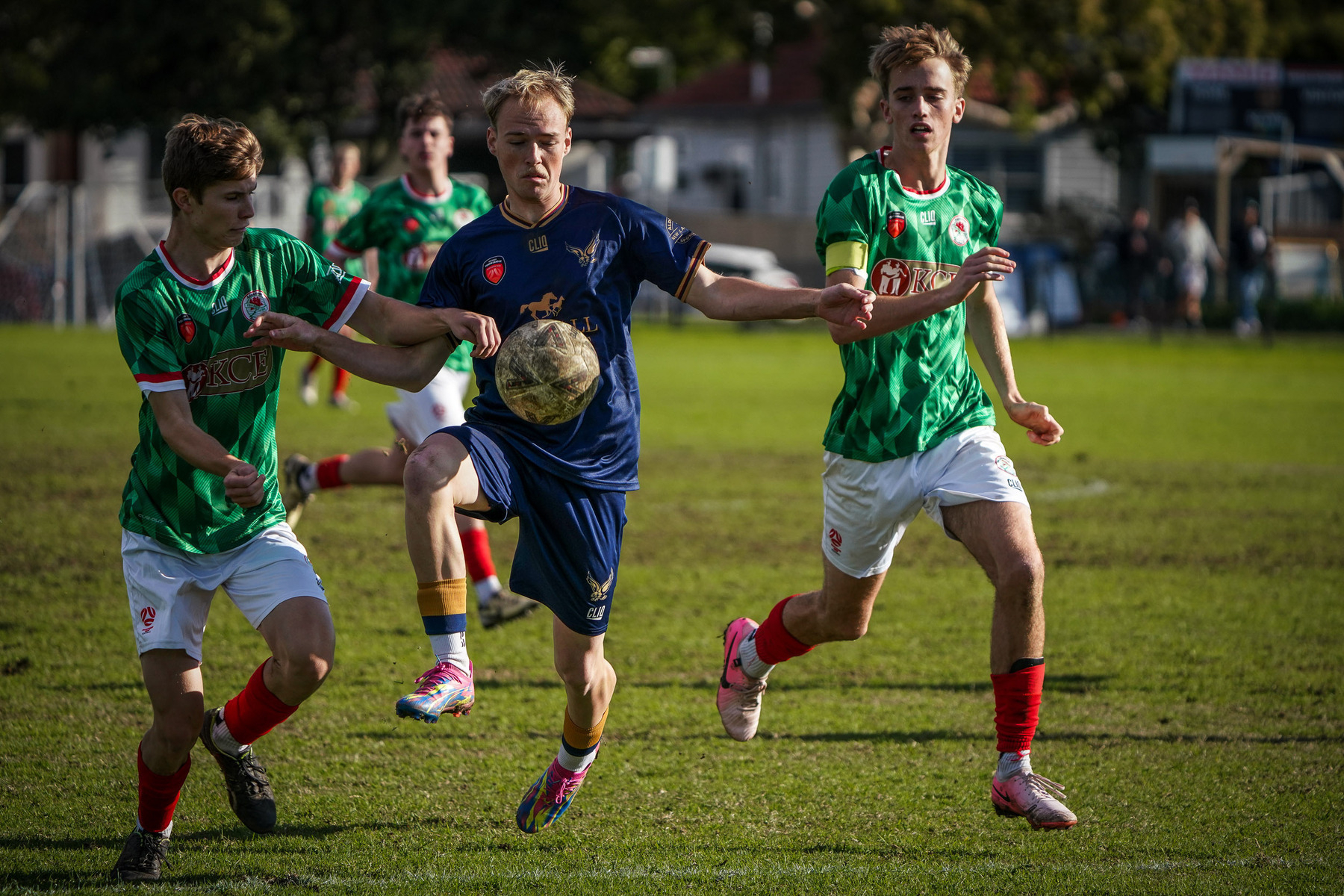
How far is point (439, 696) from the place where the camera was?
4.05m

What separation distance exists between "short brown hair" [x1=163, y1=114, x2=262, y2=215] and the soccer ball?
0.94 m

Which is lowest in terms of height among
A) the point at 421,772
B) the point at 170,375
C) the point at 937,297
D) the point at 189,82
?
the point at 421,772

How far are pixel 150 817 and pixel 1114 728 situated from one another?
370 centimetres

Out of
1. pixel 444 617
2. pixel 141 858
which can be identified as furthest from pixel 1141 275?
pixel 141 858

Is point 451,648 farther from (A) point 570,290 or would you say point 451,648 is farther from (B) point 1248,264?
(B) point 1248,264

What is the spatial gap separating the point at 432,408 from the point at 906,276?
3.71 meters

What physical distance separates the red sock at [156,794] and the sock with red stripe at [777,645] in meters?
2.20

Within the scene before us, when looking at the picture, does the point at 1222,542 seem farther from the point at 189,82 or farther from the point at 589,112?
the point at 589,112

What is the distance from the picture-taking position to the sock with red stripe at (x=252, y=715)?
172 inches

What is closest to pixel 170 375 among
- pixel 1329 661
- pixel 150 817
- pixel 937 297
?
pixel 150 817

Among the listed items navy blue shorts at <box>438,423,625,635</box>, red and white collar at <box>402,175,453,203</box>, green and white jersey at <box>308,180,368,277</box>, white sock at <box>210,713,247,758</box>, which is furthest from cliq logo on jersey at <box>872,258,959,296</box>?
green and white jersey at <box>308,180,368,277</box>

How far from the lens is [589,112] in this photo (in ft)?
127

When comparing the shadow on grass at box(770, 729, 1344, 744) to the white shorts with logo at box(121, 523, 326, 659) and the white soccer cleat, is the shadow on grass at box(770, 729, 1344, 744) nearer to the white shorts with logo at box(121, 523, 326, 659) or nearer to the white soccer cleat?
the white soccer cleat

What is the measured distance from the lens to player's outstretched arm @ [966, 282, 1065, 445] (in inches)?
196
